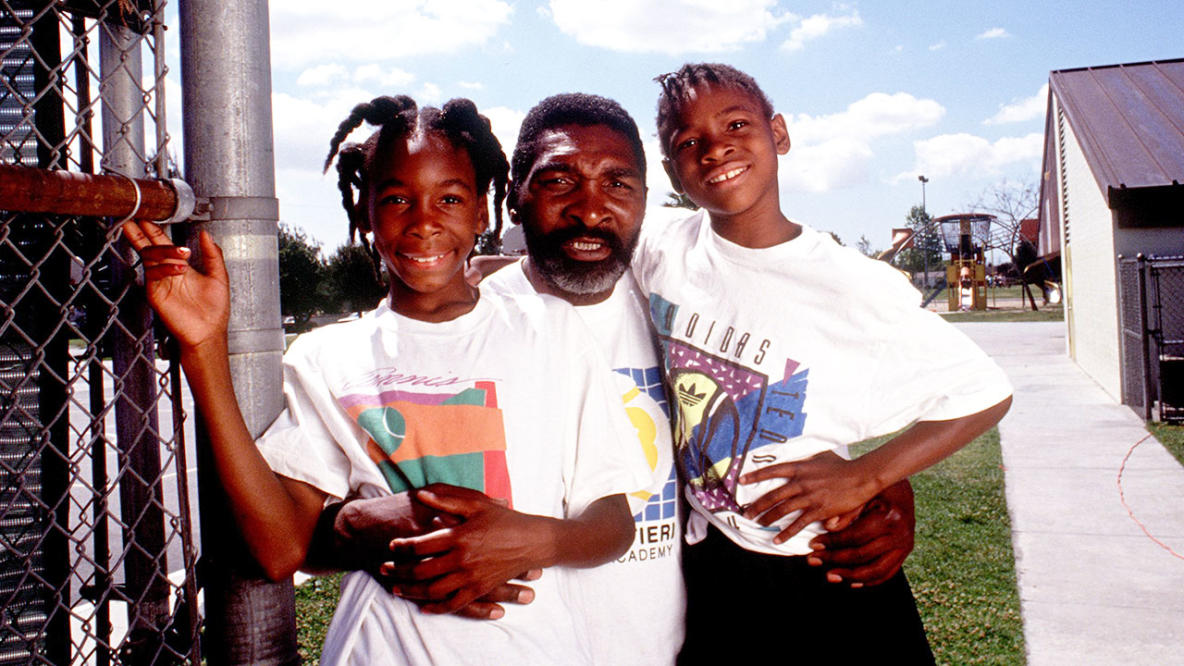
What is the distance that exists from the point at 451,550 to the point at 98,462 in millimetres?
1169

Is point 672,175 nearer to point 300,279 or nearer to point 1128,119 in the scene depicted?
point 1128,119

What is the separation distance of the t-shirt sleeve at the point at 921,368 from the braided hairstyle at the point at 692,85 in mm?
668

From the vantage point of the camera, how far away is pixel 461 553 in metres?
1.50

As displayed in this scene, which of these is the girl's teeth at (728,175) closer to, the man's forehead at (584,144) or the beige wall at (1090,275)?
the man's forehead at (584,144)

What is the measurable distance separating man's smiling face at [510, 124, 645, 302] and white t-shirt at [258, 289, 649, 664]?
0.43 meters

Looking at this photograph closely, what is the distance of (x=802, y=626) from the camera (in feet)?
6.48

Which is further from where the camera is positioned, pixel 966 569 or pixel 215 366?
pixel 966 569

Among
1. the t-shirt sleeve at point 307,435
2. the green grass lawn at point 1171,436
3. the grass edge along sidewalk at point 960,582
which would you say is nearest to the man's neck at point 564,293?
the t-shirt sleeve at point 307,435

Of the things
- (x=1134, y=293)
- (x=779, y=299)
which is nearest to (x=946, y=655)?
(x=779, y=299)

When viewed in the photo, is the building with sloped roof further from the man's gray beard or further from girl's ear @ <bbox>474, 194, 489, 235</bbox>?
girl's ear @ <bbox>474, 194, 489, 235</bbox>

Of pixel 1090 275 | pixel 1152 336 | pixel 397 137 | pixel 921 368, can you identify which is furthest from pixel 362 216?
pixel 1090 275

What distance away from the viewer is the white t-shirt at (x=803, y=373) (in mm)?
1973

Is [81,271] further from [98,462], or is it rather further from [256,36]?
[256,36]

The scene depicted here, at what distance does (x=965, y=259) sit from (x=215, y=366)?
1553 inches
